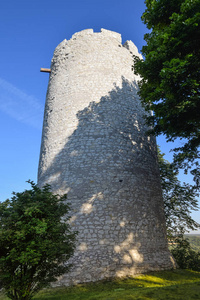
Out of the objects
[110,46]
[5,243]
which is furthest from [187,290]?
[110,46]

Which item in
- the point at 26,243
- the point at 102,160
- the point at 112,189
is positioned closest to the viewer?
the point at 26,243

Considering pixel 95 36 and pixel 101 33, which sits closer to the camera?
pixel 95 36

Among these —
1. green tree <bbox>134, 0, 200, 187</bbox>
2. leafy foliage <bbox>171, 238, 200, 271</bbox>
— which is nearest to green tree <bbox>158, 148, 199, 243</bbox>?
leafy foliage <bbox>171, 238, 200, 271</bbox>

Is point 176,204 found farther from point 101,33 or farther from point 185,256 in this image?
point 101,33

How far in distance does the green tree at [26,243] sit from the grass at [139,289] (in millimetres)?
1770

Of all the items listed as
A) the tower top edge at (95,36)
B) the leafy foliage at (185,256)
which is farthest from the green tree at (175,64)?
the leafy foliage at (185,256)

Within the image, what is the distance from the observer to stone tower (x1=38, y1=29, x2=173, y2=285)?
24.2 ft

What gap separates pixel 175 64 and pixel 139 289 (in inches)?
252

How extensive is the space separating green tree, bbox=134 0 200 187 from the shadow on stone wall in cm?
302

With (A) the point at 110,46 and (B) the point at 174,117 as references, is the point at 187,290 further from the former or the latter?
(A) the point at 110,46

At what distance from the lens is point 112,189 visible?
27.2 feet

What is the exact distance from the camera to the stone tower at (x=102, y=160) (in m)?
7.39

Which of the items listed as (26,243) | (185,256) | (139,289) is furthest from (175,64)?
(185,256)

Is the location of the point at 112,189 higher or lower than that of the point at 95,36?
lower
